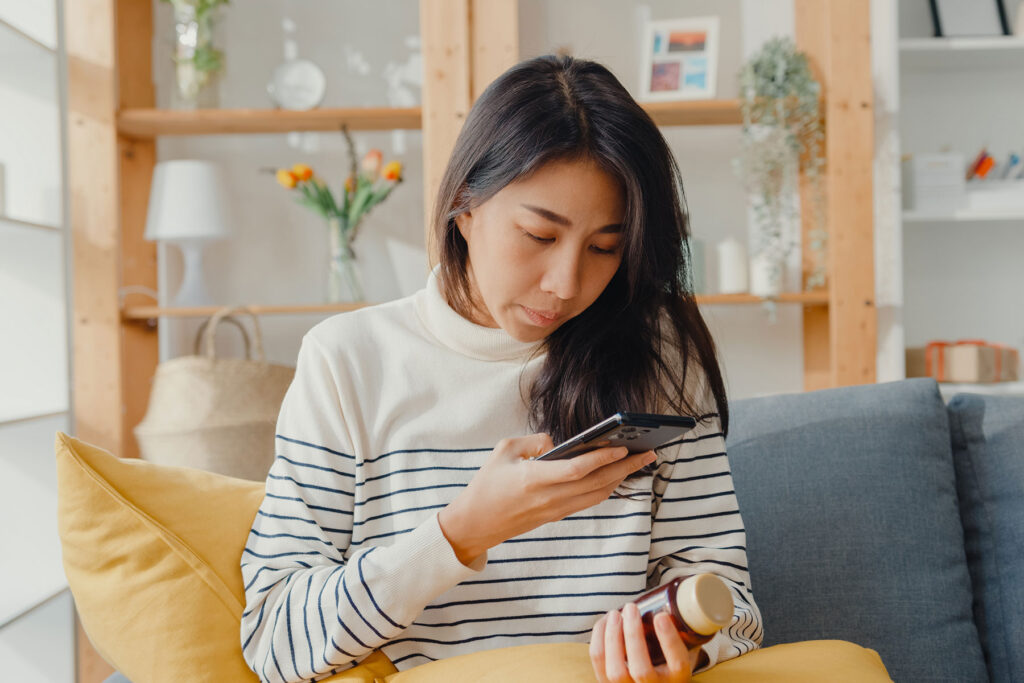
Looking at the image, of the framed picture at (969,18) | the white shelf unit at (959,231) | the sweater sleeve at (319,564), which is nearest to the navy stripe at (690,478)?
the sweater sleeve at (319,564)

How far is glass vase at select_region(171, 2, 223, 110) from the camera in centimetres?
259

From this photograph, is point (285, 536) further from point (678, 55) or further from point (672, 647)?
point (678, 55)

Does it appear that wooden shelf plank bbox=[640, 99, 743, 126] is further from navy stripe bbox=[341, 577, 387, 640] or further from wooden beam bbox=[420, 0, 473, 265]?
navy stripe bbox=[341, 577, 387, 640]

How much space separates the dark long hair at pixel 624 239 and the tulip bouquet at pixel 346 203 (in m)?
1.53

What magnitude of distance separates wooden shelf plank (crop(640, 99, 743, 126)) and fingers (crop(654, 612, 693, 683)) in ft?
6.47

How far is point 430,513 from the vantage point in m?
1.02

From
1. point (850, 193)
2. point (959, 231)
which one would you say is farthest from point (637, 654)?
point (959, 231)

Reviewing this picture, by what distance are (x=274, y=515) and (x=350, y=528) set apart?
0.32ft

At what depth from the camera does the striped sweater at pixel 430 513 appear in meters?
0.92

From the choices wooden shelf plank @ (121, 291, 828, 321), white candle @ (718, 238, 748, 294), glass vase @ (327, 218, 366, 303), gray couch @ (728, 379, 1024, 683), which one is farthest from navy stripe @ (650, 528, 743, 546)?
glass vase @ (327, 218, 366, 303)

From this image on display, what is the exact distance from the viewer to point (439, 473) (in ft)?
3.43

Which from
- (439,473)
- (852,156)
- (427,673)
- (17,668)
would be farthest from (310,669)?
(852,156)

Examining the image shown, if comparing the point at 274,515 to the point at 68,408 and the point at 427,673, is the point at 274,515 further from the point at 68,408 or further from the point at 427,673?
the point at 68,408

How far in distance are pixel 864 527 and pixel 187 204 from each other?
203 cm
